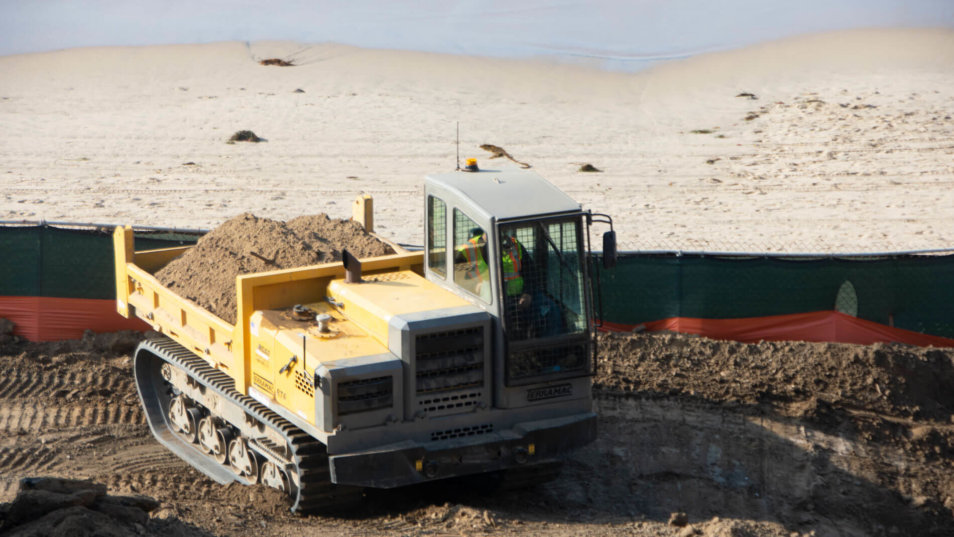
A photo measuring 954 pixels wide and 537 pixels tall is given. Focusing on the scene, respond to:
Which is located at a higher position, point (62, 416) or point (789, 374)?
point (789, 374)

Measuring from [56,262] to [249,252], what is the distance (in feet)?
12.7

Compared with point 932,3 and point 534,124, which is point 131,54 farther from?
point 932,3

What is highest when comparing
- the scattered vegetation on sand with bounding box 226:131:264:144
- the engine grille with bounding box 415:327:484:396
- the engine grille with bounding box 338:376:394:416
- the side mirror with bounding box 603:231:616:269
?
the scattered vegetation on sand with bounding box 226:131:264:144

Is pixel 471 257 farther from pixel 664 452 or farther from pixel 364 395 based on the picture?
pixel 664 452

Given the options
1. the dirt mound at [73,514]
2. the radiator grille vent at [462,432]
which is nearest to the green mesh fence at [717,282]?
the radiator grille vent at [462,432]

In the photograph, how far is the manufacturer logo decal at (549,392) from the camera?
28.6 ft

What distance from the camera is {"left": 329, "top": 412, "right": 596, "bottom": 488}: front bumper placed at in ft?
26.8

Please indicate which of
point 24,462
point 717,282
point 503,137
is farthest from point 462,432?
point 503,137

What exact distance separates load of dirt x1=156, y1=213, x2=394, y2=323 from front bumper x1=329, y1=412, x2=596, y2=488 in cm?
214

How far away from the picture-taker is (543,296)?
8.63m

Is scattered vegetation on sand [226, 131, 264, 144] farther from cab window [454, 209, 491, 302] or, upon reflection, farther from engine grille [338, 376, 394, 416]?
engine grille [338, 376, 394, 416]

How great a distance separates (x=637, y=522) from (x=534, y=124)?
1465 cm

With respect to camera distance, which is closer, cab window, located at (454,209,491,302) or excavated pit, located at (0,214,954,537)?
cab window, located at (454,209,491,302)

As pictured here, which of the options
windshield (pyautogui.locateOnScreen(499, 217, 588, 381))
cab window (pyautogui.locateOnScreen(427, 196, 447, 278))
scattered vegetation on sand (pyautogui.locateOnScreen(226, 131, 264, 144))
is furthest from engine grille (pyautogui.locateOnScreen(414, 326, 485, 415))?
scattered vegetation on sand (pyautogui.locateOnScreen(226, 131, 264, 144))
